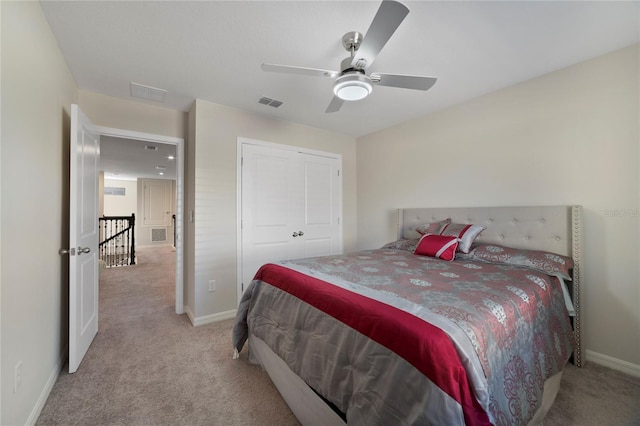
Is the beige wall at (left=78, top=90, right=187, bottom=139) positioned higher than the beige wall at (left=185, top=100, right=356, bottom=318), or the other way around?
the beige wall at (left=78, top=90, right=187, bottom=139)

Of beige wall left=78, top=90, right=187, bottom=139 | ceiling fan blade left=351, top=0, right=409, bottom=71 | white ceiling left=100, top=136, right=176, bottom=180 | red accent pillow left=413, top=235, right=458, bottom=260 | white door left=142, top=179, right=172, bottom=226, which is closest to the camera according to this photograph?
ceiling fan blade left=351, top=0, right=409, bottom=71

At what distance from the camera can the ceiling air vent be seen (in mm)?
2574

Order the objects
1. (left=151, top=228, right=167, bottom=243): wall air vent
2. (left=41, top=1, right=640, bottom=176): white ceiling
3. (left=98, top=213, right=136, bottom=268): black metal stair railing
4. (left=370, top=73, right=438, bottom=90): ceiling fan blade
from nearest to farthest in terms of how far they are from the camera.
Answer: (left=41, top=1, right=640, bottom=176): white ceiling, (left=370, top=73, right=438, bottom=90): ceiling fan blade, (left=98, top=213, right=136, bottom=268): black metal stair railing, (left=151, top=228, right=167, bottom=243): wall air vent

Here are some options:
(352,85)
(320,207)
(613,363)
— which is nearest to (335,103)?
(352,85)

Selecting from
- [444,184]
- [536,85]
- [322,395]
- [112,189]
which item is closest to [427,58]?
[536,85]

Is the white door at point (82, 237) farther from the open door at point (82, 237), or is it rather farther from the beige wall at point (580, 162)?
the beige wall at point (580, 162)

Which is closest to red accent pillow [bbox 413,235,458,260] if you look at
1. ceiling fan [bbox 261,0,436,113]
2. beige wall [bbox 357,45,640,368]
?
beige wall [bbox 357,45,640,368]

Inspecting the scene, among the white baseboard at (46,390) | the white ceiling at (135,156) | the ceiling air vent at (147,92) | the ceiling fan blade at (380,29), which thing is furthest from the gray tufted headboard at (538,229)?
the white ceiling at (135,156)

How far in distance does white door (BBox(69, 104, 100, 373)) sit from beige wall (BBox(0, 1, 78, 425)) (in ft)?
0.35

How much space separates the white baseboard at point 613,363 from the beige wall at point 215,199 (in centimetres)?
338

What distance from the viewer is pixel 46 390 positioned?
5.50 feet

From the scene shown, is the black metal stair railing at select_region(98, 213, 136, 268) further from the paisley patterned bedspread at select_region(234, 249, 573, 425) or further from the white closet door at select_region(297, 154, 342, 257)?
the paisley patterned bedspread at select_region(234, 249, 573, 425)

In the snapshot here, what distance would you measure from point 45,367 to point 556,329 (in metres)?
3.35

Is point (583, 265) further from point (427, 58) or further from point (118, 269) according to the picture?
point (118, 269)
